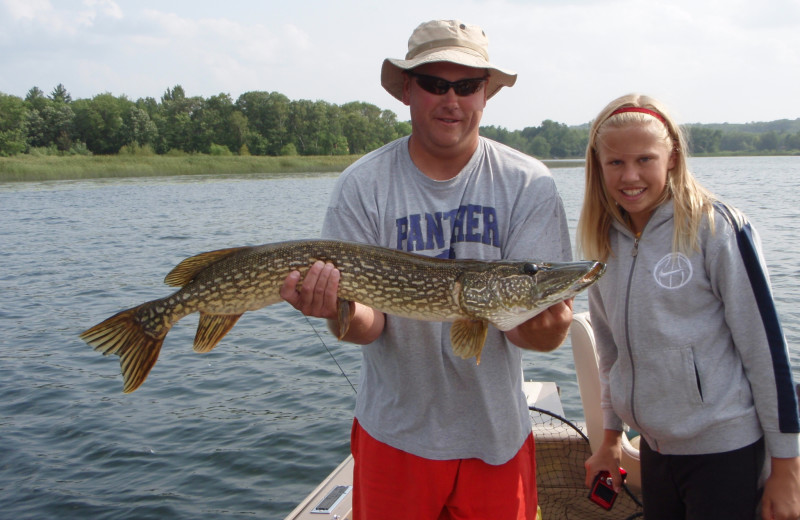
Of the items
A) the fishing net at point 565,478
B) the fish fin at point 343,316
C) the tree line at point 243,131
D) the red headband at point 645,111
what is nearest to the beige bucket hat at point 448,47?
the red headband at point 645,111

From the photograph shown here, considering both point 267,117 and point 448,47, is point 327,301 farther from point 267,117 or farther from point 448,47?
point 267,117

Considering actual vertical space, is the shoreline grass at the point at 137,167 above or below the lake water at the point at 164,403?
above

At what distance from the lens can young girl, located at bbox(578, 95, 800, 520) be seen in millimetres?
2084

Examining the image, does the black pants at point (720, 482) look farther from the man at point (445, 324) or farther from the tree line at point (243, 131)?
the tree line at point (243, 131)

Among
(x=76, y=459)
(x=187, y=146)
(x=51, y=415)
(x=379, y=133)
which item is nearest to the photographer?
(x=76, y=459)

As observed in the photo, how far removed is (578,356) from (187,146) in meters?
77.7

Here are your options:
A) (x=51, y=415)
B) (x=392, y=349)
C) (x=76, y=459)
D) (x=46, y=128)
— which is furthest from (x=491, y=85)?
(x=46, y=128)

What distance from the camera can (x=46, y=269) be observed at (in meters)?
12.1

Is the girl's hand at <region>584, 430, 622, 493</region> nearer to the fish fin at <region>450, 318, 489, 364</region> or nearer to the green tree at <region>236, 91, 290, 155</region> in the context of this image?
the fish fin at <region>450, 318, 489, 364</region>

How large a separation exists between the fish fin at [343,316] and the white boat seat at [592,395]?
156cm

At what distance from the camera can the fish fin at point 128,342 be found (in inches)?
95.4

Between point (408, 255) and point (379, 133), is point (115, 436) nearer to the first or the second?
point (408, 255)

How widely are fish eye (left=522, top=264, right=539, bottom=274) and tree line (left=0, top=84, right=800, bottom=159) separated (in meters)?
65.4

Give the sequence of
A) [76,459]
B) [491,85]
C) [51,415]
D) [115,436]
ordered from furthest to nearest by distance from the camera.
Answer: [51,415] → [115,436] → [76,459] → [491,85]
